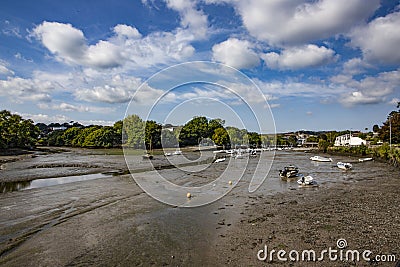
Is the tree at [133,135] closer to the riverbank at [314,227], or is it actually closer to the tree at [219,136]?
the tree at [219,136]

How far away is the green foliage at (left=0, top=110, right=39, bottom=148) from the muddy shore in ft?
172

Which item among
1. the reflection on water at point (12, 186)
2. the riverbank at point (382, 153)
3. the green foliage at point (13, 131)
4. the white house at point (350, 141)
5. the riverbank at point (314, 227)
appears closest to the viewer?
the riverbank at point (314, 227)

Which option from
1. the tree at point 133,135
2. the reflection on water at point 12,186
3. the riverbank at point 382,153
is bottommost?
the reflection on water at point 12,186

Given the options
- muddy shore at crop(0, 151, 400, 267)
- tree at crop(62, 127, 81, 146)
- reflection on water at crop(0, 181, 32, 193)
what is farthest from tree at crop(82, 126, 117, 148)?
muddy shore at crop(0, 151, 400, 267)

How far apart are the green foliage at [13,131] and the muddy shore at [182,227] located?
5238 cm

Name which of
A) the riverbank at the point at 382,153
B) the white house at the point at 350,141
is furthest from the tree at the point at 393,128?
the white house at the point at 350,141

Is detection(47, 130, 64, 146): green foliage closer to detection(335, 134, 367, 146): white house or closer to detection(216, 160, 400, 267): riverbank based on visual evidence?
detection(335, 134, 367, 146): white house

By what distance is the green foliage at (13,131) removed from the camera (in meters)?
61.4

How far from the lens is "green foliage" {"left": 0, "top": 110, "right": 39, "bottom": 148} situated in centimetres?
6138

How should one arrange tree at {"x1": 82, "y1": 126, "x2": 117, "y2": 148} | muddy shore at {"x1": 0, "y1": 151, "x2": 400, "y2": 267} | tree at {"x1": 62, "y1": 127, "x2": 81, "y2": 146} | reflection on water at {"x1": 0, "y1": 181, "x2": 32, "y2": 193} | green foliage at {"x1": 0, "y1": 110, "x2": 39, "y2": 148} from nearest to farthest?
muddy shore at {"x1": 0, "y1": 151, "x2": 400, "y2": 267} → reflection on water at {"x1": 0, "y1": 181, "x2": 32, "y2": 193} → green foliage at {"x1": 0, "y1": 110, "x2": 39, "y2": 148} → tree at {"x1": 82, "y1": 126, "x2": 117, "y2": 148} → tree at {"x1": 62, "y1": 127, "x2": 81, "y2": 146}

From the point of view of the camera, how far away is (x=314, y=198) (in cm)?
1825

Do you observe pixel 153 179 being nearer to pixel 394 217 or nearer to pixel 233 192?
pixel 233 192

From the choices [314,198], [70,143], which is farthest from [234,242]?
[70,143]

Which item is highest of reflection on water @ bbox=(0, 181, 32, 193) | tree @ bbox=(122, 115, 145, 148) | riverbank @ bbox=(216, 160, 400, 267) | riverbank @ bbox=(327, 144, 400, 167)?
tree @ bbox=(122, 115, 145, 148)
